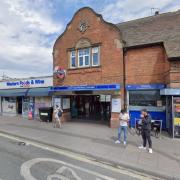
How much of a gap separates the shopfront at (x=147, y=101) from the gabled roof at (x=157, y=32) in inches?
97.2

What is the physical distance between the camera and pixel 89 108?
19.9 m

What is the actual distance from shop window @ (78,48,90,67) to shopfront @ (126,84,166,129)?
393cm

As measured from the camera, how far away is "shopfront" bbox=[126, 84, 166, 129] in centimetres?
1309

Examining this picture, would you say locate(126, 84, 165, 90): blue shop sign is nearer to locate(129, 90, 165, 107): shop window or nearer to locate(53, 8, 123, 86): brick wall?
locate(129, 90, 165, 107): shop window

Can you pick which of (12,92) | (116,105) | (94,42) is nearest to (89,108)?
(116,105)

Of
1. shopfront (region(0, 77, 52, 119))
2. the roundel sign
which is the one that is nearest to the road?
the roundel sign

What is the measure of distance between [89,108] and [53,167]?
1325 centimetres

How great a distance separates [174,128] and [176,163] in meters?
4.04

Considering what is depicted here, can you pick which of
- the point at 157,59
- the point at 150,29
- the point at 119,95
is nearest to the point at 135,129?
the point at 119,95

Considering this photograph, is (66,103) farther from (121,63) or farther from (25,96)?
(121,63)

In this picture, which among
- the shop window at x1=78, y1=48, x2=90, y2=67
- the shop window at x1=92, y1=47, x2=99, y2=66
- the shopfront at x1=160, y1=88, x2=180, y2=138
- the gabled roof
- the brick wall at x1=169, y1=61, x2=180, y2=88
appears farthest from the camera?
the shop window at x1=78, y1=48, x2=90, y2=67

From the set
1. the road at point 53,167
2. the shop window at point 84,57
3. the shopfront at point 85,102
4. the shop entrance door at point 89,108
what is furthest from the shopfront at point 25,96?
the road at point 53,167

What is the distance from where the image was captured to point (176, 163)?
7195 millimetres

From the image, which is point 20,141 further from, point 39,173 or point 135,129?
point 135,129
